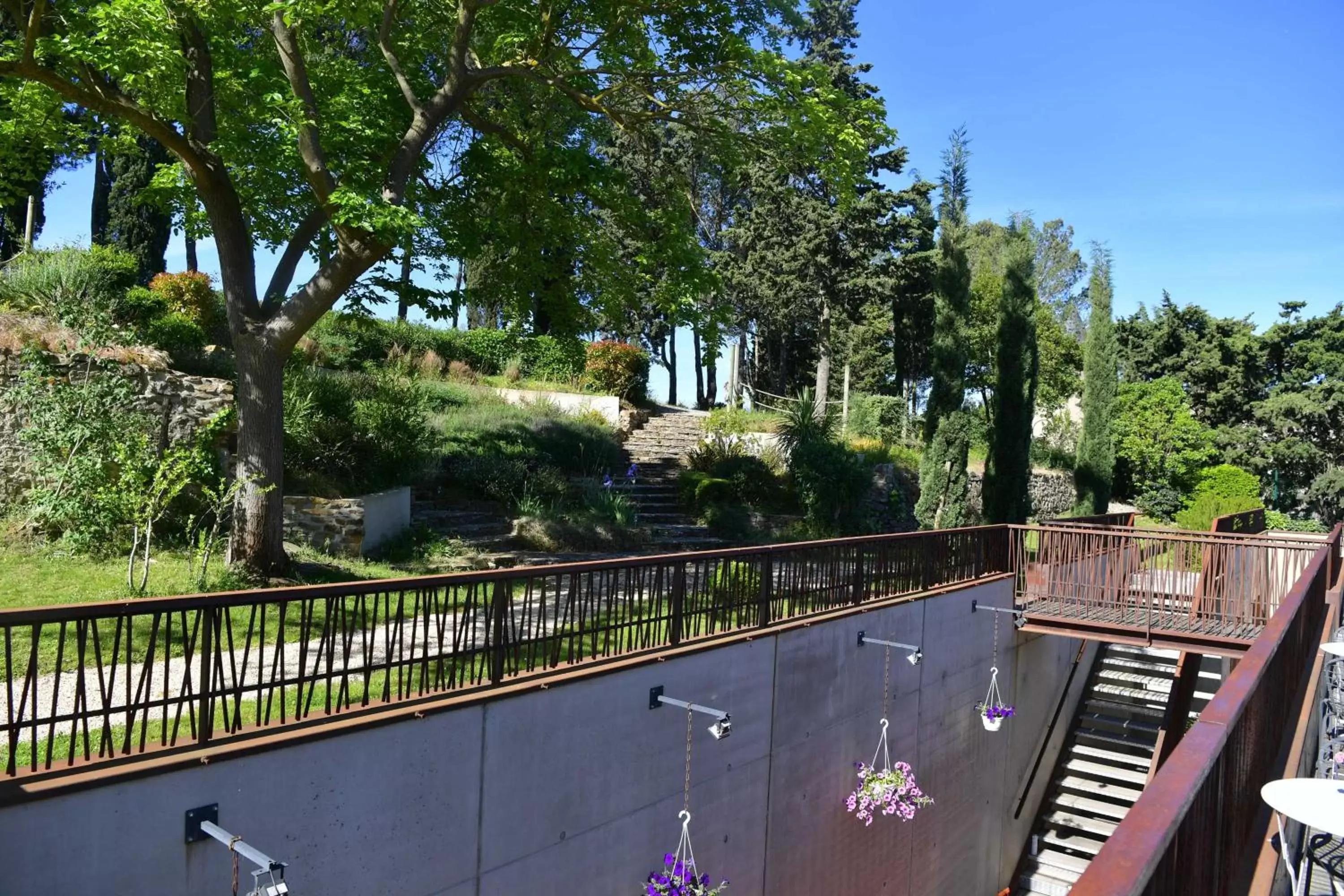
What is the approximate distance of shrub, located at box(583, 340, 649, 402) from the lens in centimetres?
2486

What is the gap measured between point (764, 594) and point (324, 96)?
772 centimetres

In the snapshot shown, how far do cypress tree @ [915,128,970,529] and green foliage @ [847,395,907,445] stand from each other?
5.86 meters

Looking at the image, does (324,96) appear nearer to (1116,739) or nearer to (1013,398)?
(1116,739)

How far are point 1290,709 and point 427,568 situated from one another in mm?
9419

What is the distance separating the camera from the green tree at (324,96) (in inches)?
341

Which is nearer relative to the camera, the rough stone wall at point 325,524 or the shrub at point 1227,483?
the rough stone wall at point 325,524

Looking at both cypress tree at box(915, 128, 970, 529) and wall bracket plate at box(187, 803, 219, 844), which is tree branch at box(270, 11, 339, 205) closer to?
wall bracket plate at box(187, 803, 219, 844)

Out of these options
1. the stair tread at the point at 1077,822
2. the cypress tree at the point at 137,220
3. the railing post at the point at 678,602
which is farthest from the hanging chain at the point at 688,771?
the cypress tree at the point at 137,220

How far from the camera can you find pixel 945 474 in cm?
2016

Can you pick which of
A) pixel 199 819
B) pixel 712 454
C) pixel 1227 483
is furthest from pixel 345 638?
pixel 1227 483

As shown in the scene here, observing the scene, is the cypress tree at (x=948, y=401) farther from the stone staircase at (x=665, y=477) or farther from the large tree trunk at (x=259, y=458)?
the large tree trunk at (x=259, y=458)

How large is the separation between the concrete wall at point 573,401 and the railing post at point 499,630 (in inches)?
626

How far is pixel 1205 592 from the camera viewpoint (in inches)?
447

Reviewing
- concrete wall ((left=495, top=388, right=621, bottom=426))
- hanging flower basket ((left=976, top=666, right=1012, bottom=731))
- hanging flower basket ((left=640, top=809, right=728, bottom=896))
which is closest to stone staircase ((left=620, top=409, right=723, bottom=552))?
concrete wall ((left=495, top=388, right=621, bottom=426))
